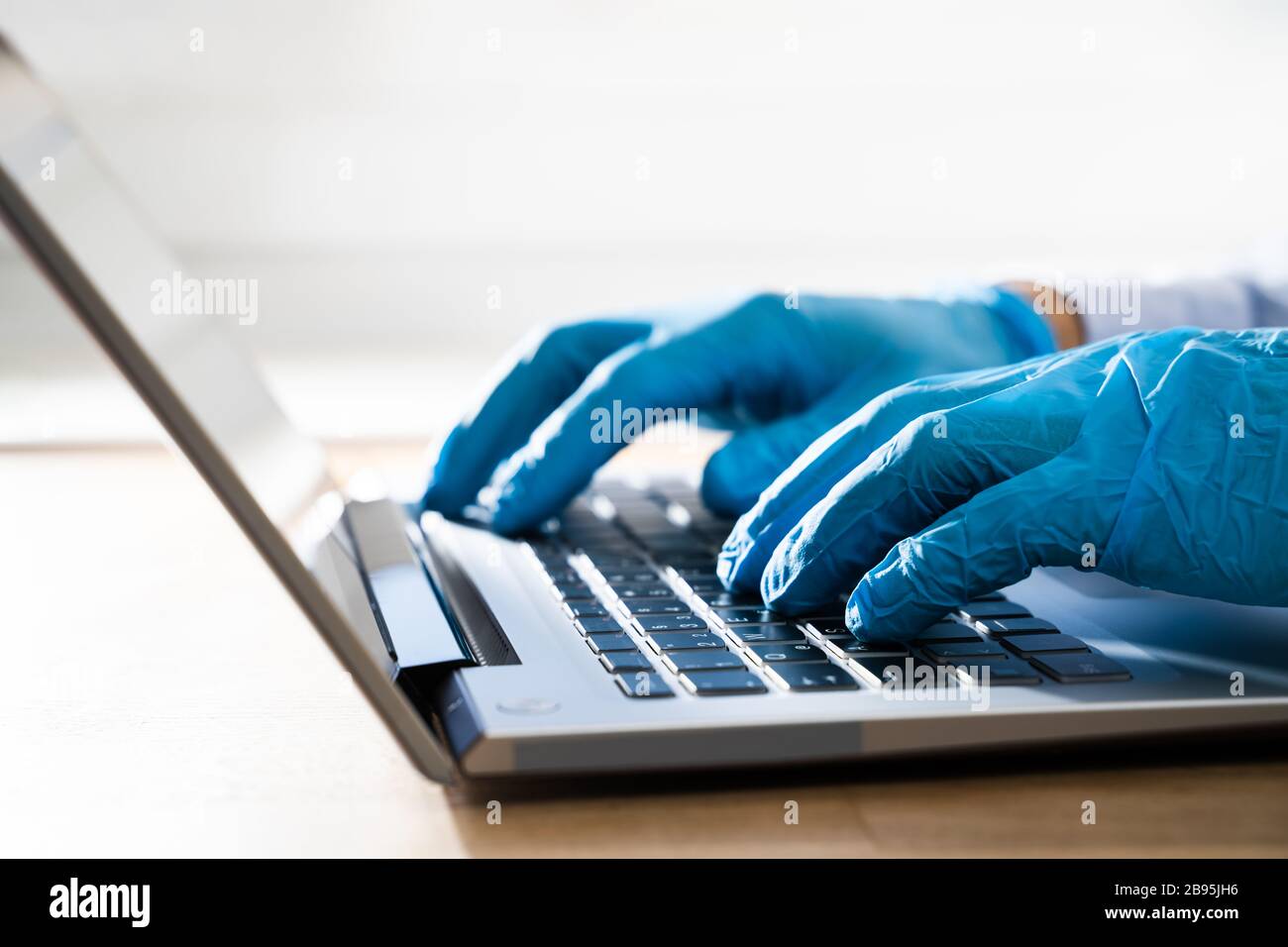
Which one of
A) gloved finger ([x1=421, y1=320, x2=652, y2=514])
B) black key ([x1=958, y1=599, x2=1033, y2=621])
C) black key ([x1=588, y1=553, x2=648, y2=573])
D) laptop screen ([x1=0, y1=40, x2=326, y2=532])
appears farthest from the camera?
gloved finger ([x1=421, y1=320, x2=652, y2=514])

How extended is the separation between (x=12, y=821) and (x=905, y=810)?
0.30 meters

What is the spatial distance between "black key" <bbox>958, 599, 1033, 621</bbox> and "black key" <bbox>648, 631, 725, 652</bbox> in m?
0.13

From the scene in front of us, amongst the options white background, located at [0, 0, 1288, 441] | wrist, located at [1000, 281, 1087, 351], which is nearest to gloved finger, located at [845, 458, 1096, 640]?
wrist, located at [1000, 281, 1087, 351]

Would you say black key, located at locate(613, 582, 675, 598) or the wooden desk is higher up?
black key, located at locate(613, 582, 675, 598)

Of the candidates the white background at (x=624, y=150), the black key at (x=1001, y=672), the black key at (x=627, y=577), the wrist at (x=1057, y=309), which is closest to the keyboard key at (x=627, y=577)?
Result: the black key at (x=627, y=577)

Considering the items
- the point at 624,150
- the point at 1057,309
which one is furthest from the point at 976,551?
the point at 624,150

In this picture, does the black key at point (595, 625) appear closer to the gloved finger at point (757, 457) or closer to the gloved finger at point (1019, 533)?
the gloved finger at point (1019, 533)

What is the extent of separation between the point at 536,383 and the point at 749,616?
47 cm

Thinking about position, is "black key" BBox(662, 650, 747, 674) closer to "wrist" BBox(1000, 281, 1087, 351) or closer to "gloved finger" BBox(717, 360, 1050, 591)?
"gloved finger" BBox(717, 360, 1050, 591)

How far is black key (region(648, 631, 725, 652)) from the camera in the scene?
536 millimetres

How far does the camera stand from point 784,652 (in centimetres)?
54

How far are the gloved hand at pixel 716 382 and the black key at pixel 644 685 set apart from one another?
0.37 metres

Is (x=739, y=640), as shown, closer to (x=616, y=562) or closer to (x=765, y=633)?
(x=765, y=633)

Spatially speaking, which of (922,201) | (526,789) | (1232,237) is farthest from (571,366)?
(1232,237)
